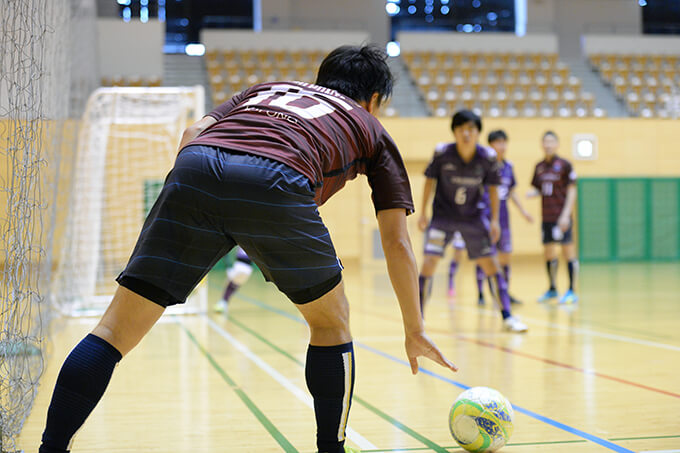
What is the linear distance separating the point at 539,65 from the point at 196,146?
19.0 meters

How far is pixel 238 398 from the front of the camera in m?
3.90

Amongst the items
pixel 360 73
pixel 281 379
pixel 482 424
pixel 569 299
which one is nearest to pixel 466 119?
pixel 281 379

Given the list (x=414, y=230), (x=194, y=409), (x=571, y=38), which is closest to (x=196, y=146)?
(x=194, y=409)

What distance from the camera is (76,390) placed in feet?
6.65

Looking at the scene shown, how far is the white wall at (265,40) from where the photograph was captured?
19.7 metres

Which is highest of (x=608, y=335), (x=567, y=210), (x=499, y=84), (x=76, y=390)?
(x=499, y=84)

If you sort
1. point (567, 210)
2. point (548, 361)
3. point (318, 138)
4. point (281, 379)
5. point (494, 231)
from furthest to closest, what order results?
point (567, 210) < point (494, 231) < point (548, 361) < point (281, 379) < point (318, 138)

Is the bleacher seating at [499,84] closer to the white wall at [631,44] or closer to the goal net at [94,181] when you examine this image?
the white wall at [631,44]

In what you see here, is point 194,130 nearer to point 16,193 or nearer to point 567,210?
point 16,193

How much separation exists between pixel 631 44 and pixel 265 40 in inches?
397

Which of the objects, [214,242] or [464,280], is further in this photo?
[464,280]

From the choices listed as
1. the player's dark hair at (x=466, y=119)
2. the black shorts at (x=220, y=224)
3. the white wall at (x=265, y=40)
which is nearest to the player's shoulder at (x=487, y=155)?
the player's dark hair at (x=466, y=119)

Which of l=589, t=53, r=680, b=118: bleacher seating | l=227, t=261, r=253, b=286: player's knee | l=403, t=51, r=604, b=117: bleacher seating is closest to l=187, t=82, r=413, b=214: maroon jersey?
l=227, t=261, r=253, b=286: player's knee

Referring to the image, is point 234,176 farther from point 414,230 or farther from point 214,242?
point 414,230
